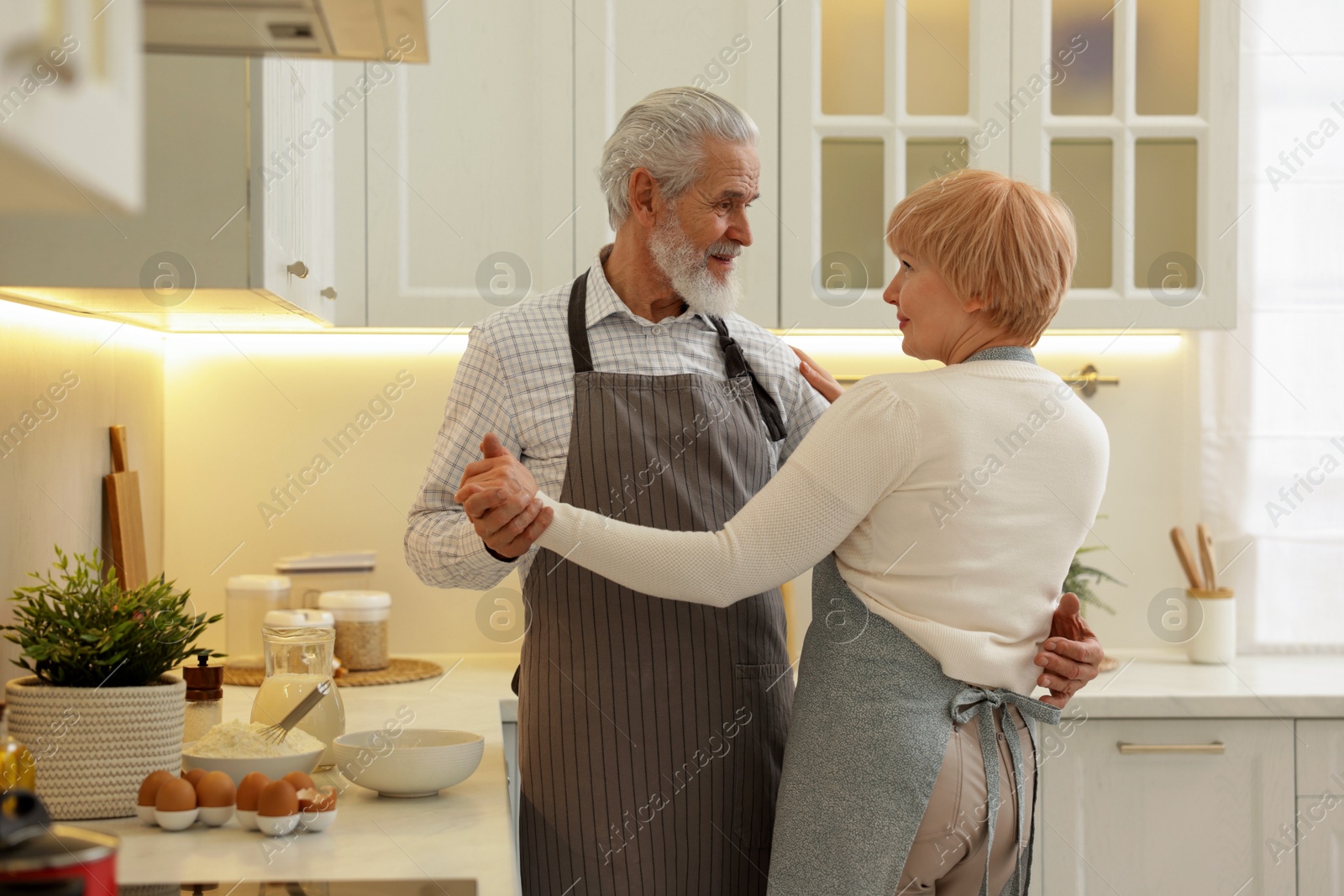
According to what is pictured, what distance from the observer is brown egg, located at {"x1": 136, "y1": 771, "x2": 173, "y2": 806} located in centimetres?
114

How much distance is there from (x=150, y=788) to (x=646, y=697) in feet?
1.75

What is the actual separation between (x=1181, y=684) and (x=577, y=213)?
1.40 meters

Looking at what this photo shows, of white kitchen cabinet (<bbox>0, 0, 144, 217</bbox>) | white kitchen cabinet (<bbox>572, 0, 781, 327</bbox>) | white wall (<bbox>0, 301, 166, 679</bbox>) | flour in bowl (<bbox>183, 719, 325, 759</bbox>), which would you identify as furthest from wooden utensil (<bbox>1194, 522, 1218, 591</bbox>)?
white kitchen cabinet (<bbox>0, 0, 144, 217</bbox>)

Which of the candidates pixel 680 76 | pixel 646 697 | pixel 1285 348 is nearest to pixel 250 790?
pixel 646 697

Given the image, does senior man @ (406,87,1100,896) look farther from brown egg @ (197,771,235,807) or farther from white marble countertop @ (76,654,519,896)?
brown egg @ (197,771,235,807)

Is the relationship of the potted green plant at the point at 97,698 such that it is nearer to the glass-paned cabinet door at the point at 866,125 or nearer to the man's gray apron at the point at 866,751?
the man's gray apron at the point at 866,751

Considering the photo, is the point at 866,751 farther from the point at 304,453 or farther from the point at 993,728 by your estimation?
the point at 304,453

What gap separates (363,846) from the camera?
111 centimetres

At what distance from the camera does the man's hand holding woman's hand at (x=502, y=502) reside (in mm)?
1091

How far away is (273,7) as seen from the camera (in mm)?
864

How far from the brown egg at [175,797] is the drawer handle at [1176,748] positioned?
152cm

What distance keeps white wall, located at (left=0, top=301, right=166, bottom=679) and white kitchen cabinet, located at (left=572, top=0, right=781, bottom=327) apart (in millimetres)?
822

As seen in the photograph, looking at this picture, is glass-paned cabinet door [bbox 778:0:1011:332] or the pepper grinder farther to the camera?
glass-paned cabinet door [bbox 778:0:1011:332]

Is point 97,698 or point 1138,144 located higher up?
point 1138,144
